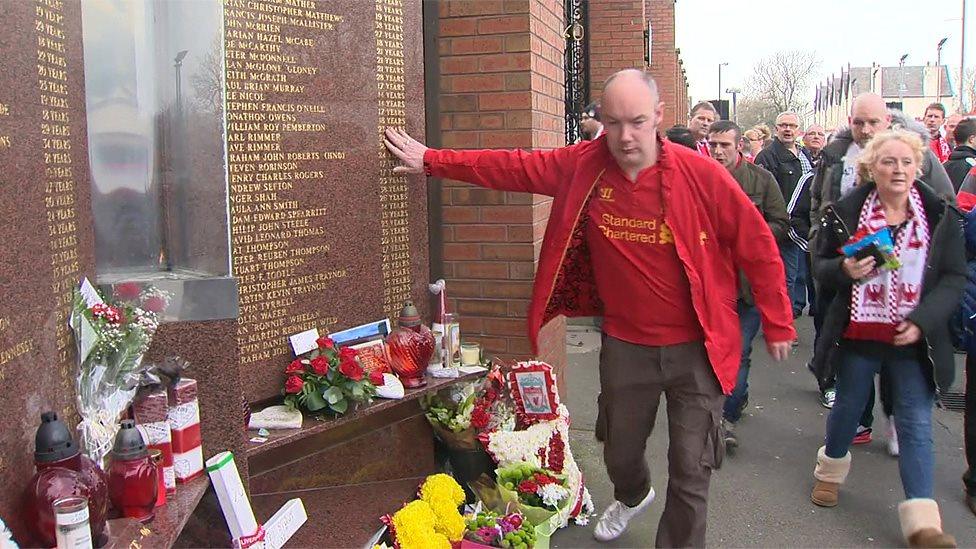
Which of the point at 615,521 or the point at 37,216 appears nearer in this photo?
the point at 37,216

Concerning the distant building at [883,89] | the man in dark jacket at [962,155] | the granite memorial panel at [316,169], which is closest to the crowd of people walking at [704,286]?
the granite memorial panel at [316,169]

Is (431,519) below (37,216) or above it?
below

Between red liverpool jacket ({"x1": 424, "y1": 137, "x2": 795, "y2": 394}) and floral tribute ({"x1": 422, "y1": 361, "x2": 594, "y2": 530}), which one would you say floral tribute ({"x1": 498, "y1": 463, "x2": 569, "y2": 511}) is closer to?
floral tribute ({"x1": 422, "y1": 361, "x2": 594, "y2": 530})

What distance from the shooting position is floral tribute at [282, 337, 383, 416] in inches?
140

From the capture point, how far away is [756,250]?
11.6ft

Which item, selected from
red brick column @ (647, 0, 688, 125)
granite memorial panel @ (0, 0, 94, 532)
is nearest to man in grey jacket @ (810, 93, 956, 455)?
granite memorial panel @ (0, 0, 94, 532)

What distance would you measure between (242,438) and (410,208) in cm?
155

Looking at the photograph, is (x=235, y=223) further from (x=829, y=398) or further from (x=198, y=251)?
(x=829, y=398)

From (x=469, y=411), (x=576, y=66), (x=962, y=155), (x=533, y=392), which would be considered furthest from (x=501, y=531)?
(x=576, y=66)

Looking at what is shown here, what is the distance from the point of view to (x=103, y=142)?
9.56ft

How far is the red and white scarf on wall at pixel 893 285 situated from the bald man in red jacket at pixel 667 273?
85cm

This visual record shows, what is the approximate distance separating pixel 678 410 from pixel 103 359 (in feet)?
7.46

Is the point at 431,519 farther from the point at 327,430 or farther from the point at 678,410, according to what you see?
the point at 678,410

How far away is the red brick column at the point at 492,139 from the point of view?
474 cm
